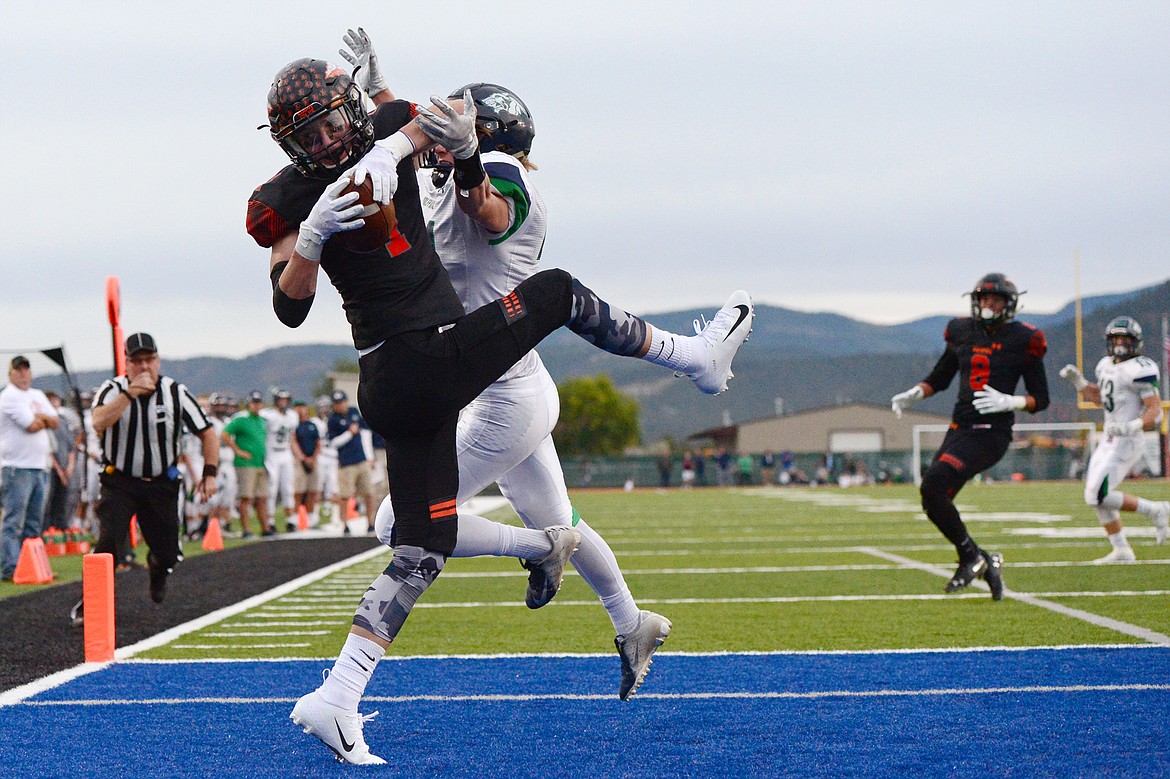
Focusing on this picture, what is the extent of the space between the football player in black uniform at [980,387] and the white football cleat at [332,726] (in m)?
4.99

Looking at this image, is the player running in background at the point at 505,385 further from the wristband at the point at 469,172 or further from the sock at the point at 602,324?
the sock at the point at 602,324

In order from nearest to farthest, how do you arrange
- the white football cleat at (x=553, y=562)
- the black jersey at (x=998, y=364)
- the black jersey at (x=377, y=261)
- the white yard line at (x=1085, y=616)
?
1. the black jersey at (x=377, y=261)
2. the white football cleat at (x=553, y=562)
3. the white yard line at (x=1085, y=616)
4. the black jersey at (x=998, y=364)

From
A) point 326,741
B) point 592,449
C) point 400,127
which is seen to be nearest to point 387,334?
point 400,127

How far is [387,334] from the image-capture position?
12.4 ft

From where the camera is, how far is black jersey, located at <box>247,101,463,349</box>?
12.2 feet

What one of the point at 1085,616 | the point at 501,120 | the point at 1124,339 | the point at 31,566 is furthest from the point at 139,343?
the point at 1124,339

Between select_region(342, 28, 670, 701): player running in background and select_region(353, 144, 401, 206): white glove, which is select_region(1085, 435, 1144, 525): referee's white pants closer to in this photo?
select_region(342, 28, 670, 701): player running in background

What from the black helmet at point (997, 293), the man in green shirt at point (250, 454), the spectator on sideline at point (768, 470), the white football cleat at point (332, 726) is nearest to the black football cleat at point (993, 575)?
the black helmet at point (997, 293)

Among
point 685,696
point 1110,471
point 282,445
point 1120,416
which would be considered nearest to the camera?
point 685,696

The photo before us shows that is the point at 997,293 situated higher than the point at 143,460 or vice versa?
the point at 997,293

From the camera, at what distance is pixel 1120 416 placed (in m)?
11.1

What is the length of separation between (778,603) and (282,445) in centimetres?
1169

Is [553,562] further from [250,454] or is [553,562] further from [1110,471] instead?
[250,454]

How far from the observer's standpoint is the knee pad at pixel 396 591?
382 centimetres
